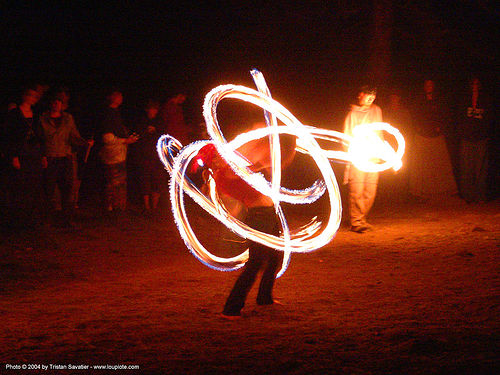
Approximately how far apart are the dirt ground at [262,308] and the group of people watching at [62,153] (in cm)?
77


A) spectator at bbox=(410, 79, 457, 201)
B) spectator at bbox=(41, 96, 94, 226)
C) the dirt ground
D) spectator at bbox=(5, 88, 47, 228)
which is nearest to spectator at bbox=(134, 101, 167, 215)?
spectator at bbox=(41, 96, 94, 226)

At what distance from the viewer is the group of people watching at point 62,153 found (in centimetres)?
961

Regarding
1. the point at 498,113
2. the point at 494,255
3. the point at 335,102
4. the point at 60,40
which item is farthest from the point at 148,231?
the point at 60,40

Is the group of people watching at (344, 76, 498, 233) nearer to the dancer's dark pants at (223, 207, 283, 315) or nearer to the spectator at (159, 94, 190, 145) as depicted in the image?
the spectator at (159, 94, 190, 145)

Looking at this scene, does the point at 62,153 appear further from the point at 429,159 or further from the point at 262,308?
the point at 429,159

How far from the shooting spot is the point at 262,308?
6.16 meters

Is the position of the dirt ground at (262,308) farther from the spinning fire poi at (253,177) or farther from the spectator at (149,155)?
the spectator at (149,155)

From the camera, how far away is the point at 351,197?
32.5 feet

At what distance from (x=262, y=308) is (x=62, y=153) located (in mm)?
5319

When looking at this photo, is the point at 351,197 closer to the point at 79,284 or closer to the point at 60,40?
the point at 79,284

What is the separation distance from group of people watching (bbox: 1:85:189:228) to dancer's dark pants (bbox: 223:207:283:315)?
4.89 m

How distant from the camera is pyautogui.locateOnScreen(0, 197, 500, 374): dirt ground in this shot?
473 centimetres

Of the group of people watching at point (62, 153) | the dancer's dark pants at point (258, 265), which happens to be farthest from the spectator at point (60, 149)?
the dancer's dark pants at point (258, 265)

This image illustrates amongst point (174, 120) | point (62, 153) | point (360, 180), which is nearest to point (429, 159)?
point (360, 180)
